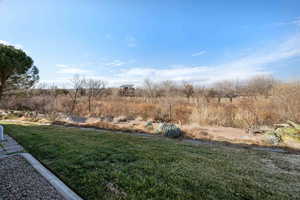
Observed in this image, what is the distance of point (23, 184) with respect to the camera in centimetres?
188

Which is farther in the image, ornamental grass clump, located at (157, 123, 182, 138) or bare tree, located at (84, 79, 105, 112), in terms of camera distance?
bare tree, located at (84, 79, 105, 112)

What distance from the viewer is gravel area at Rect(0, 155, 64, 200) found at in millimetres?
1652

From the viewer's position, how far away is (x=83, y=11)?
5199 mm

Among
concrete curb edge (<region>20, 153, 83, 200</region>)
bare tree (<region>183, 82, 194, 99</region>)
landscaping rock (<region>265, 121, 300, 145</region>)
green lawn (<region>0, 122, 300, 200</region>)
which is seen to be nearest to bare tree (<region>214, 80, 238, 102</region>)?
bare tree (<region>183, 82, 194, 99</region>)

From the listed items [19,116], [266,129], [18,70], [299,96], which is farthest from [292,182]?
[19,116]

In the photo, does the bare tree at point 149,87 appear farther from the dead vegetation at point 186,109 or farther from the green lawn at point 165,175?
the green lawn at point 165,175

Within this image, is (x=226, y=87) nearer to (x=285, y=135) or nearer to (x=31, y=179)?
(x=285, y=135)

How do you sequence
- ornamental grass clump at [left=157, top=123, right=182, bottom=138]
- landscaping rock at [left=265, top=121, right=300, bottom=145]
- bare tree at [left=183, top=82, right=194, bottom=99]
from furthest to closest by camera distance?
bare tree at [left=183, top=82, right=194, bottom=99] < ornamental grass clump at [left=157, top=123, right=182, bottom=138] < landscaping rock at [left=265, top=121, right=300, bottom=145]

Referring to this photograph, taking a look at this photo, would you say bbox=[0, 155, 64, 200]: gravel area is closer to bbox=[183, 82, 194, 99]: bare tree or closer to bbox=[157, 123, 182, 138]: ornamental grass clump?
bbox=[157, 123, 182, 138]: ornamental grass clump

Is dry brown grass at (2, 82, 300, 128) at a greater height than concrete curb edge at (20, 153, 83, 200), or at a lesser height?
greater

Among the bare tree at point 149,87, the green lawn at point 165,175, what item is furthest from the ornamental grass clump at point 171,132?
the bare tree at point 149,87

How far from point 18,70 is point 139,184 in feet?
27.8

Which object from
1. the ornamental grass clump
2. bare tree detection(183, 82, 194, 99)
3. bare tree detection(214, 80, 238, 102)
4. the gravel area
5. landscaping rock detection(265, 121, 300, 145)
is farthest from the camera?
bare tree detection(214, 80, 238, 102)

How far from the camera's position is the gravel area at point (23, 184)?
1.65 meters
